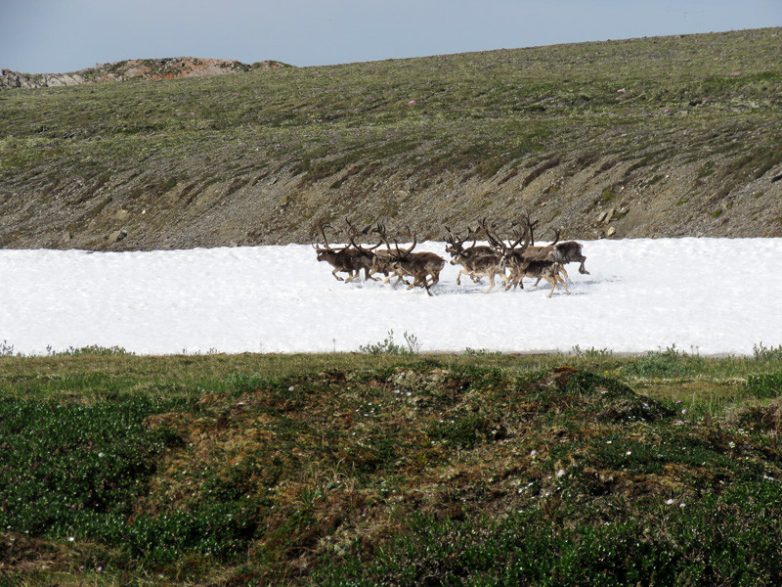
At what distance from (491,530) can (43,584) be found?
3819 millimetres

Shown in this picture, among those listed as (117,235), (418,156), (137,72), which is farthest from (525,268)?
(137,72)

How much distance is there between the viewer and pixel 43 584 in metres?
8.57

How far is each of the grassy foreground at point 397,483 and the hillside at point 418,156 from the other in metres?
24.8

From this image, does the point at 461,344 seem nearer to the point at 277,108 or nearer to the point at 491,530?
the point at 491,530

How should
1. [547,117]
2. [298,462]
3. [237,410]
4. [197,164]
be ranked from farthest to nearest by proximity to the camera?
1. [547,117]
2. [197,164]
3. [237,410]
4. [298,462]

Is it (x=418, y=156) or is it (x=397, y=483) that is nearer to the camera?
(x=397, y=483)

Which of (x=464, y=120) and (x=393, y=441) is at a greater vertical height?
(x=464, y=120)

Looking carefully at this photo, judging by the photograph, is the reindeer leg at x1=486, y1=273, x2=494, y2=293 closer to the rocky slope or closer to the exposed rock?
the exposed rock

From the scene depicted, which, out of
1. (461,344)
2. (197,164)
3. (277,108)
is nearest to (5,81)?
(277,108)

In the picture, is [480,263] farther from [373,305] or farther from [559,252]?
[373,305]

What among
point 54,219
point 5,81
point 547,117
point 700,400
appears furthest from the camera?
point 5,81

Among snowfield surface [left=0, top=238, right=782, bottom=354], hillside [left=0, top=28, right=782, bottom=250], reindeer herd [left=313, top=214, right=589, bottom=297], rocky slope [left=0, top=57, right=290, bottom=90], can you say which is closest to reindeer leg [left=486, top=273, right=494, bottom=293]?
reindeer herd [left=313, top=214, right=589, bottom=297]

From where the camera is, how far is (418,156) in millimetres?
49844

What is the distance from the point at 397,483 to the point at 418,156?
133ft
